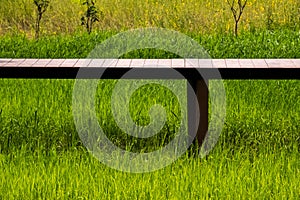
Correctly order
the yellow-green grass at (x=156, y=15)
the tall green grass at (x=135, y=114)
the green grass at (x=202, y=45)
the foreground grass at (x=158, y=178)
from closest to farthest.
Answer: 1. the foreground grass at (x=158, y=178)
2. the tall green grass at (x=135, y=114)
3. the green grass at (x=202, y=45)
4. the yellow-green grass at (x=156, y=15)

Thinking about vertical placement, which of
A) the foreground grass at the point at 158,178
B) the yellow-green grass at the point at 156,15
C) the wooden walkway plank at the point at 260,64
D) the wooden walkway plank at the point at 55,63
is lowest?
the yellow-green grass at the point at 156,15

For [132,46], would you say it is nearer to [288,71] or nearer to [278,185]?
[288,71]

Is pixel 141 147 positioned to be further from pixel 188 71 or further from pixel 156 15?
pixel 156 15

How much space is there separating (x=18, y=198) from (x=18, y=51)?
3.79 m

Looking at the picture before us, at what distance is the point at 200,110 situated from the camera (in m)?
4.25

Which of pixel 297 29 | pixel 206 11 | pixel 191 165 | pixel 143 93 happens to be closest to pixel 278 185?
pixel 191 165

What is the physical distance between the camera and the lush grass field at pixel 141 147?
3.50m

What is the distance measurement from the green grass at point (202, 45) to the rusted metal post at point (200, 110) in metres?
2.34

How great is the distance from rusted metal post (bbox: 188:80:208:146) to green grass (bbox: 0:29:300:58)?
7.68ft

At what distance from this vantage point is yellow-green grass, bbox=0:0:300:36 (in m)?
8.61

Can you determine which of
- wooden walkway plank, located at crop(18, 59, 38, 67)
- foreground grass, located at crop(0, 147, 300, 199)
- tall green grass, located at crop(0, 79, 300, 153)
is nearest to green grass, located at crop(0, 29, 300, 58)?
tall green grass, located at crop(0, 79, 300, 153)

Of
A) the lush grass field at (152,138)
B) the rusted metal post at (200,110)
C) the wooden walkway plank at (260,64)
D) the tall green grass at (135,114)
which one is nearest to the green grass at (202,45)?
the lush grass field at (152,138)

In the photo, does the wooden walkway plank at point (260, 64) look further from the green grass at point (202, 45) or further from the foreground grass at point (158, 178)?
the green grass at point (202, 45)

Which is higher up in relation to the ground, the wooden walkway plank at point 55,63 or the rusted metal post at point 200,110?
the wooden walkway plank at point 55,63
